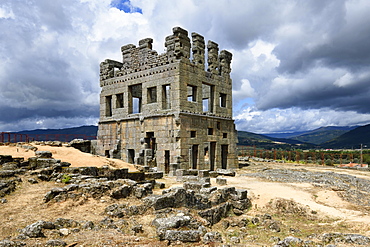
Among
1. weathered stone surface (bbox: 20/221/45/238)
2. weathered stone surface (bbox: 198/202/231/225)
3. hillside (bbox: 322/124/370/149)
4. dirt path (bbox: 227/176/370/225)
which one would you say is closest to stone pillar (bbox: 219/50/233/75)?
dirt path (bbox: 227/176/370/225)

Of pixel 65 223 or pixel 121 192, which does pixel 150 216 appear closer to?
pixel 121 192

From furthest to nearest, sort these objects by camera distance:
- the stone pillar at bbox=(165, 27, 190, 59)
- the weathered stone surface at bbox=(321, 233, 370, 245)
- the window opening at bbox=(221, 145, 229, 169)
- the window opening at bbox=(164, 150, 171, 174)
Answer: the window opening at bbox=(221, 145, 229, 169) → the window opening at bbox=(164, 150, 171, 174) → the stone pillar at bbox=(165, 27, 190, 59) → the weathered stone surface at bbox=(321, 233, 370, 245)

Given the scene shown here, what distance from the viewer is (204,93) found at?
95.0 ft

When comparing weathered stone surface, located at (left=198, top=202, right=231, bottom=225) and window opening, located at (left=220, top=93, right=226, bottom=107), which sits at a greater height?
window opening, located at (left=220, top=93, right=226, bottom=107)

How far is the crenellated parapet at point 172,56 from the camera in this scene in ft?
73.7

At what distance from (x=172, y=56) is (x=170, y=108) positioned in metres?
4.80

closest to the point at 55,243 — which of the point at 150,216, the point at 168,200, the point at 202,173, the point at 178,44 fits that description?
the point at 150,216

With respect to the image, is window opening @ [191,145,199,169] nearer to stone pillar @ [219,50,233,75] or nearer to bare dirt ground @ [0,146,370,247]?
stone pillar @ [219,50,233,75]

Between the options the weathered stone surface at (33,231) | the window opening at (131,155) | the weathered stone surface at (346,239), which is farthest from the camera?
the window opening at (131,155)

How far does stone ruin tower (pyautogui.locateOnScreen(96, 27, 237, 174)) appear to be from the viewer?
22.3 m

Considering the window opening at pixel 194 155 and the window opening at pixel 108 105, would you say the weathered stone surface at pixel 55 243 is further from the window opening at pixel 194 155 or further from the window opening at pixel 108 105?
the window opening at pixel 108 105

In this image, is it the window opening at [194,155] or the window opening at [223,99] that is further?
the window opening at [223,99]

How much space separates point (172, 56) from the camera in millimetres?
22609

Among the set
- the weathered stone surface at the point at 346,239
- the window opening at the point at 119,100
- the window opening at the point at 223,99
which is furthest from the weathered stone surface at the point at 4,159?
the window opening at the point at 223,99
